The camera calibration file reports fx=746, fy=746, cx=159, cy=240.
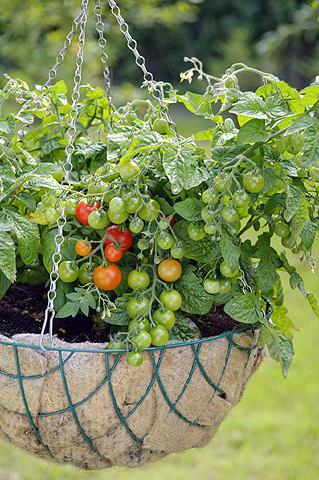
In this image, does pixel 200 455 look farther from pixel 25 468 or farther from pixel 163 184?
pixel 163 184

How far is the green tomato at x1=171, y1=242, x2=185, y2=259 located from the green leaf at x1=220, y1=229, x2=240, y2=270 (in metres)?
0.07

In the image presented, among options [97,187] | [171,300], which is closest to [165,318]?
[171,300]

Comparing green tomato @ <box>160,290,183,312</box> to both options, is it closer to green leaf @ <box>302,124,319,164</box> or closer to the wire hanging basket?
the wire hanging basket

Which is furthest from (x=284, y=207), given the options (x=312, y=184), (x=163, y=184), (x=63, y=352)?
(x=63, y=352)

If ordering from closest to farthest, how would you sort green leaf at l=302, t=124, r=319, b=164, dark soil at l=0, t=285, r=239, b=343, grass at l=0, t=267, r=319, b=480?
green leaf at l=302, t=124, r=319, b=164 → dark soil at l=0, t=285, r=239, b=343 → grass at l=0, t=267, r=319, b=480

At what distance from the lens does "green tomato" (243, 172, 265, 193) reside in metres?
1.12

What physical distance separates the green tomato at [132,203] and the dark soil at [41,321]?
28cm

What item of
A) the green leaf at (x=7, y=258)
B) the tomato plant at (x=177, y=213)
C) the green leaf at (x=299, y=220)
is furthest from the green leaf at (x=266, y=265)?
the green leaf at (x=7, y=258)

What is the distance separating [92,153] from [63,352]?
466mm

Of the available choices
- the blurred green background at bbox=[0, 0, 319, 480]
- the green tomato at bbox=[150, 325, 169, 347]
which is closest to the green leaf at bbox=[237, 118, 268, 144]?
the green tomato at bbox=[150, 325, 169, 347]

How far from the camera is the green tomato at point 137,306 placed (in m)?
1.20

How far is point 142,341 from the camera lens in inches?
44.6

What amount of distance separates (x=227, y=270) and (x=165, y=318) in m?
0.13

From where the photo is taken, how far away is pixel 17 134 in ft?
4.74
